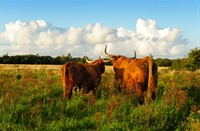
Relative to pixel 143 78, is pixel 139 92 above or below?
below

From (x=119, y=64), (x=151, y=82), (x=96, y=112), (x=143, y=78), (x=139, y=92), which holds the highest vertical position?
(x=119, y=64)

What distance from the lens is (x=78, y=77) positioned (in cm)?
1320

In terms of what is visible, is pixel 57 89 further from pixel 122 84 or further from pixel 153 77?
pixel 153 77

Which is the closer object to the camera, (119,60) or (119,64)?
Result: (119,64)

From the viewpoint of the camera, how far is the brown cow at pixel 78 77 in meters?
12.9

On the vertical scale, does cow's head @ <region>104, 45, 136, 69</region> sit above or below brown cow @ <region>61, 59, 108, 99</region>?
above

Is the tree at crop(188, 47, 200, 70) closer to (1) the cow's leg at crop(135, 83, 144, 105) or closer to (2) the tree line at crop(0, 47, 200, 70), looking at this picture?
(2) the tree line at crop(0, 47, 200, 70)

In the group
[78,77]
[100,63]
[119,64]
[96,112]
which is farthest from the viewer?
[100,63]

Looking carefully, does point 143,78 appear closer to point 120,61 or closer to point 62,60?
point 120,61

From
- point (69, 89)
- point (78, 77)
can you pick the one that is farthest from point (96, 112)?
point (78, 77)

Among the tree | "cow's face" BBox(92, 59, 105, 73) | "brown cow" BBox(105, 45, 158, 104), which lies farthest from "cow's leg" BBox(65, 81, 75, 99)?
the tree

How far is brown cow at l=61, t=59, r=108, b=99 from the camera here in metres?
12.9

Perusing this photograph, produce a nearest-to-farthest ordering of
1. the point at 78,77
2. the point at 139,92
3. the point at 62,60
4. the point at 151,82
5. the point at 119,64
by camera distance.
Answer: the point at 151,82
the point at 139,92
the point at 78,77
the point at 119,64
the point at 62,60

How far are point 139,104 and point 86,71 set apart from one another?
2.69 meters
